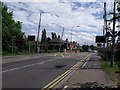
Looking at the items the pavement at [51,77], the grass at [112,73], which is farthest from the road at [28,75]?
the grass at [112,73]

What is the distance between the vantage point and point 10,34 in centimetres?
8531

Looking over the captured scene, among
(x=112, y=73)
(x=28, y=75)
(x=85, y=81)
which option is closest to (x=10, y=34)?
(x=112, y=73)

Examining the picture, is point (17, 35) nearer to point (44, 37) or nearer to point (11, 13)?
point (11, 13)

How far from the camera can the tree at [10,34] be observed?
81.4m

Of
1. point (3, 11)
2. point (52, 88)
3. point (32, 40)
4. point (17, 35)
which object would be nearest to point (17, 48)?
point (17, 35)

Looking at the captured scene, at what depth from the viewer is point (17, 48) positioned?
8538cm

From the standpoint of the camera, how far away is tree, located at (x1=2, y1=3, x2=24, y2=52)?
81.4 meters

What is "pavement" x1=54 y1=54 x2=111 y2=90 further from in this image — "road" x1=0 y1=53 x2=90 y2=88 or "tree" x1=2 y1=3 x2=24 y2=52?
"tree" x1=2 y1=3 x2=24 y2=52

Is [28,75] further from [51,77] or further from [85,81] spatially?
[85,81]

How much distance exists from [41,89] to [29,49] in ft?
251

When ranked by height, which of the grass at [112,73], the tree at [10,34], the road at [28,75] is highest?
the tree at [10,34]

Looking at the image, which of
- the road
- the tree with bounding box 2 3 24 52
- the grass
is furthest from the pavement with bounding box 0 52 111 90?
the tree with bounding box 2 3 24 52

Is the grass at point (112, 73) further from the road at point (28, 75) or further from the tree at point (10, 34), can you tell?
the tree at point (10, 34)

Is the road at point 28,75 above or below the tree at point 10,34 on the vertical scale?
below
